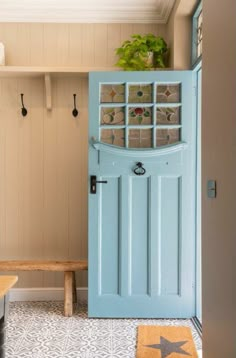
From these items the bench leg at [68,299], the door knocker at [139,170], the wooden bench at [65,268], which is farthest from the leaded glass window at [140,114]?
the bench leg at [68,299]

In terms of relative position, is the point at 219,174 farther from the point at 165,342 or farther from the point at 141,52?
the point at 141,52

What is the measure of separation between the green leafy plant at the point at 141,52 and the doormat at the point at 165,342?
6.80 ft

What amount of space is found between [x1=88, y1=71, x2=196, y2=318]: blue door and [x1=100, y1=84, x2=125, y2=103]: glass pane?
36 millimetres

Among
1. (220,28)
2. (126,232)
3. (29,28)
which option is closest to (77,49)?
(29,28)

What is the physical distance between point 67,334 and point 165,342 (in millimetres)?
702

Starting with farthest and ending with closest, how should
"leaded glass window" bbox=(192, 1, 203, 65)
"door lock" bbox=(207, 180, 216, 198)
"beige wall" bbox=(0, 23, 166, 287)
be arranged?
"beige wall" bbox=(0, 23, 166, 287) < "leaded glass window" bbox=(192, 1, 203, 65) < "door lock" bbox=(207, 180, 216, 198)

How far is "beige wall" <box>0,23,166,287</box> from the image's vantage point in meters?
3.65

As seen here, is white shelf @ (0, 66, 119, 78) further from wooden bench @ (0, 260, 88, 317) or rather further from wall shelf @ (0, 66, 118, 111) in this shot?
wooden bench @ (0, 260, 88, 317)

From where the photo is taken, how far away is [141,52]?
3312 millimetres

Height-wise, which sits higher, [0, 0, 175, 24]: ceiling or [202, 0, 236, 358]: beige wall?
[0, 0, 175, 24]: ceiling

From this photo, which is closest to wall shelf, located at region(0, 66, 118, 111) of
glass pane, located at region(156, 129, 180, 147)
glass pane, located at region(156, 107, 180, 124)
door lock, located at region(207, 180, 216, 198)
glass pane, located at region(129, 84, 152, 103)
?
glass pane, located at region(129, 84, 152, 103)

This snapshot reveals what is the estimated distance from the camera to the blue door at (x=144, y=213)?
10.4ft

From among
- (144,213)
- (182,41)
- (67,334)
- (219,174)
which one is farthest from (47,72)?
(219,174)

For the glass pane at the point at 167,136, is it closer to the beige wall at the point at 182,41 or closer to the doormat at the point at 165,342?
the beige wall at the point at 182,41
